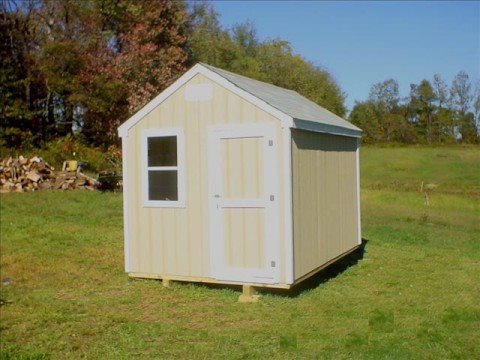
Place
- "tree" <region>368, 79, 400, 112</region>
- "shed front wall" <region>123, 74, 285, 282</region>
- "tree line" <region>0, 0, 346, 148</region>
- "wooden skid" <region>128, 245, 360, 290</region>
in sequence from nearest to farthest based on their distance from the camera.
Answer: "wooden skid" <region>128, 245, 360, 290</region> < "shed front wall" <region>123, 74, 285, 282</region> < "tree" <region>368, 79, 400, 112</region> < "tree line" <region>0, 0, 346, 148</region>

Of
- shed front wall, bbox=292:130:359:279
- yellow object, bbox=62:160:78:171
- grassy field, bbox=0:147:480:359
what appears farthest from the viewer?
yellow object, bbox=62:160:78:171

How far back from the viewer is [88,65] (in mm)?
22938

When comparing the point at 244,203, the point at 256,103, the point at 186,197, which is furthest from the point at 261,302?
the point at 256,103

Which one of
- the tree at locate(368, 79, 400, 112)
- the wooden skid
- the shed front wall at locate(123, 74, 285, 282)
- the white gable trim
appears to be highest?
the tree at locate(368, 79, 400, 112)

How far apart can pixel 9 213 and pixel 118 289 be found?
6.79 metres

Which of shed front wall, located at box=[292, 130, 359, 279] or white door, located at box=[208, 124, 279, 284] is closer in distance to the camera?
white door, located at box=[208, 124, 279, 284]

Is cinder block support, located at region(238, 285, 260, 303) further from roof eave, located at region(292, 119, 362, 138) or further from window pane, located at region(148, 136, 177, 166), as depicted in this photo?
roof eave, located at region(292, 119, 362, 138)

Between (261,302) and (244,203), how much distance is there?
1222 millimetres

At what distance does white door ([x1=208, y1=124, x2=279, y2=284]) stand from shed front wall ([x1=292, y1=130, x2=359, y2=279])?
306mm

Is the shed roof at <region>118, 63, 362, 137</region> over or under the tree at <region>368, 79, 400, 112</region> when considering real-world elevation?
under

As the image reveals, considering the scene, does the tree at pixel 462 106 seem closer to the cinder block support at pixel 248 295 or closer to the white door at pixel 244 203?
the white door at pixel 244 203

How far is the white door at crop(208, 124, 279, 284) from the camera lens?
6.88 meters

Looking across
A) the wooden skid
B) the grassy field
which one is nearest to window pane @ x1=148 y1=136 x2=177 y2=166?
the wooden skid

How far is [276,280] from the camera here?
6.87m
